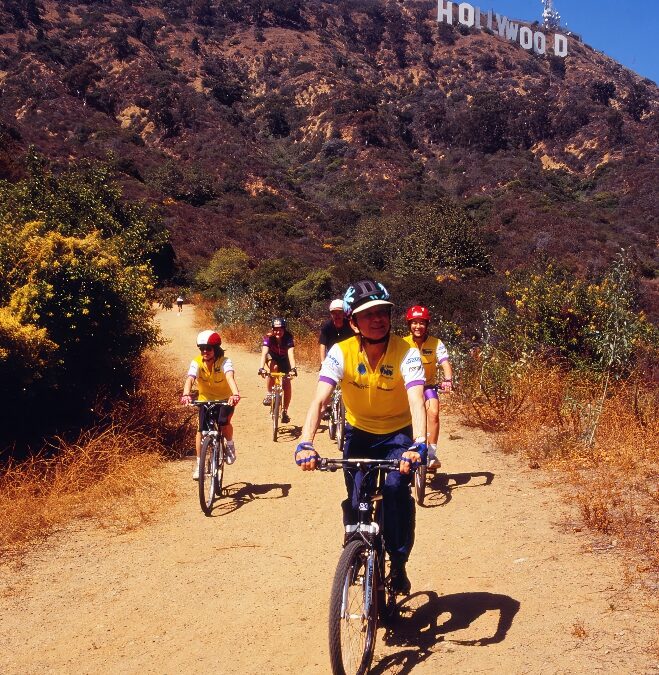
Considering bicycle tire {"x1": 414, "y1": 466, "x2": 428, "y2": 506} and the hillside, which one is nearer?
bicycle tire {"x1": 414, "y1": 466, "x2": 428, "y2": 506}

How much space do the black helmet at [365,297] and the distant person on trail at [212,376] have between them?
10.9 feet

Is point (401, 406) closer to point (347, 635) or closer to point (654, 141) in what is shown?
point (347, 635)

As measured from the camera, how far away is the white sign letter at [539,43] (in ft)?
328

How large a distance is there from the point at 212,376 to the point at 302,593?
280 cm

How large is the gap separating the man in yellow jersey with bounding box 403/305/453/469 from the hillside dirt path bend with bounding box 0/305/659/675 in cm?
70

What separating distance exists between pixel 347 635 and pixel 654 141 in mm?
74364

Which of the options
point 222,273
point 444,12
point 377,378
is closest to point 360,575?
point 377,378

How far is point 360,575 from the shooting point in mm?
3391

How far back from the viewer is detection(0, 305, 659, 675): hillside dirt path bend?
12.0ft

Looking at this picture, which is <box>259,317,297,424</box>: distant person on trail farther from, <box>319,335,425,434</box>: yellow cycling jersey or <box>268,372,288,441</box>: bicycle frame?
<box>319,335,425,434</box>: yellow cycling jersey

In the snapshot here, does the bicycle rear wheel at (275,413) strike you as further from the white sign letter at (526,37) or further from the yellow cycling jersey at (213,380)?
the white sign letter at (526,37)

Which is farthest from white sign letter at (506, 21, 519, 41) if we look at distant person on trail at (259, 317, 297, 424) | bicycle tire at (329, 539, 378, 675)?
bicycle tire at (329, 539, 378, 675)

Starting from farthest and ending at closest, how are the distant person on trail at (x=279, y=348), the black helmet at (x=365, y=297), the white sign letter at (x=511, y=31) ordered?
the white sign letter at (x=511, y=31) → the distant person on trail at (x=279, y=348) → the black helmet at (x=365, y=297)

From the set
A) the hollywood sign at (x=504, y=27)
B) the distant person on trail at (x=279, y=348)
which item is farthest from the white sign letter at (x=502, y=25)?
the distant person on trail at (x=279, y=348)
